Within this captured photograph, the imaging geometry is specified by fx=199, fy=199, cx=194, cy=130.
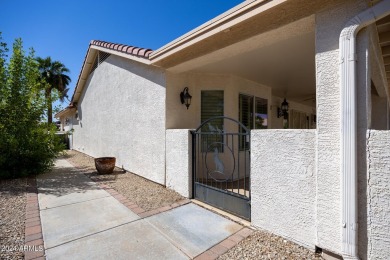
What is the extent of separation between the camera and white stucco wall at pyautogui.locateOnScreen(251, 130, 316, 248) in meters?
2.72

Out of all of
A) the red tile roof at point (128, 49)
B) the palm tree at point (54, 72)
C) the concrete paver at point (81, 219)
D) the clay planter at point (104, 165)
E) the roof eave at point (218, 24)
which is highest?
the palm tree at point (54, 72)

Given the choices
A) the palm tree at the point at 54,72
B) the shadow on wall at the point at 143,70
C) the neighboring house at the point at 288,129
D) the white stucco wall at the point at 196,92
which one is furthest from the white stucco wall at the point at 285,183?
the palm tree at the point at 54,72

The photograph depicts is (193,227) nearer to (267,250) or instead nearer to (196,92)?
(267,250)

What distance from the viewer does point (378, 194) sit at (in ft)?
7.15

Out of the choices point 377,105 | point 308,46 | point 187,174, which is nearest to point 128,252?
point 187,174

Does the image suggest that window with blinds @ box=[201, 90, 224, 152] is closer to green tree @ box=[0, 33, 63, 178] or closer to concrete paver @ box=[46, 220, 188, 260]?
concrete paver @ box=[46, 220, 188, 260]

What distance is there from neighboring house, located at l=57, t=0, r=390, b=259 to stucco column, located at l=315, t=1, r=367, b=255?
1cm

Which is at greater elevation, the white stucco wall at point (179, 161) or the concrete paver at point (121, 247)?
the white stucco wall at point (179, 161)

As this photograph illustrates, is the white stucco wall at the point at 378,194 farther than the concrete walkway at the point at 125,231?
No

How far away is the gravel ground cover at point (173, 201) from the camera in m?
2.68

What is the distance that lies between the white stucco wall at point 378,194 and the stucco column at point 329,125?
28 cm

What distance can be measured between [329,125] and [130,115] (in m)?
6.04

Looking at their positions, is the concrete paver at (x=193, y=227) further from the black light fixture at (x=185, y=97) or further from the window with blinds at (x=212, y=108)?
the black light fixture at (x=185, y=97)

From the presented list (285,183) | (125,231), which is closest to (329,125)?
Result: (285,183)
